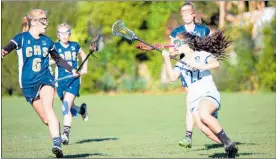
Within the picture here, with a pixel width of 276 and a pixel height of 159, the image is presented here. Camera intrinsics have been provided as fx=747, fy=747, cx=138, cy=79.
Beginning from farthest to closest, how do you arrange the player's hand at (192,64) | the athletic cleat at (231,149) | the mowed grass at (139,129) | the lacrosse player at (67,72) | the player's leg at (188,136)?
the lacrosse player at (67,72) → the player's leg at (188,136) → the mowed grass at (139,129) → the player's hand at (192,64) → the athletic cleat at (231,149)

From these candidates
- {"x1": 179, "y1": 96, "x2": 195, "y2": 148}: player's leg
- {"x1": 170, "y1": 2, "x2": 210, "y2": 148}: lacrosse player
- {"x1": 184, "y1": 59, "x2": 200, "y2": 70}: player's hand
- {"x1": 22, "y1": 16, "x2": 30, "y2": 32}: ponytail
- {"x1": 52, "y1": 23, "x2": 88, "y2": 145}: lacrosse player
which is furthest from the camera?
{"x1": 52, "y1": 23, "x2": 88, "y2": 145}: lacrosse player

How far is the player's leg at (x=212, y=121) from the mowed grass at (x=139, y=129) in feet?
1.21

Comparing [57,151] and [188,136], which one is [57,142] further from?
[188,136]

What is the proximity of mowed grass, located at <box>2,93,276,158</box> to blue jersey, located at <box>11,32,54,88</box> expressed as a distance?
100cm

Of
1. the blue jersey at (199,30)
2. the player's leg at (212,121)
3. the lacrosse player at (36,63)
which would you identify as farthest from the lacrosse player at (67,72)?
the player's leg at (212,121)

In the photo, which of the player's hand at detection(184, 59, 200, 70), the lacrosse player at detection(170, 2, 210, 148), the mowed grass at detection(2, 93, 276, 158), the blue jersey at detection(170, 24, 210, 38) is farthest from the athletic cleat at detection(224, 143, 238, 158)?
the blue jersey at detection(170, 24, 210, 38)

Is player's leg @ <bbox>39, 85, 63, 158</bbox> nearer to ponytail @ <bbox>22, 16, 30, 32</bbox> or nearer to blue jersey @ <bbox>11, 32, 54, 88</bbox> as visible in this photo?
blue jersey @ <bbox>11, 32, 54, 88</bbox>

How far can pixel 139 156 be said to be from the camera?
9.40 metres

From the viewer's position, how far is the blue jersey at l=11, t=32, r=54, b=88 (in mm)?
9469

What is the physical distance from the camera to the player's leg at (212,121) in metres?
9.07

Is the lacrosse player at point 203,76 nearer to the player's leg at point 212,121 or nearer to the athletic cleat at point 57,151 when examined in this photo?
the player's leg at point 212,121

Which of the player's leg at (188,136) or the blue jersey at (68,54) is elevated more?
the blue jersey at (68,54)

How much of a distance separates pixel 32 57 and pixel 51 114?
30.3 inches

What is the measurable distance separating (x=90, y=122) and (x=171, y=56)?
8.11m
